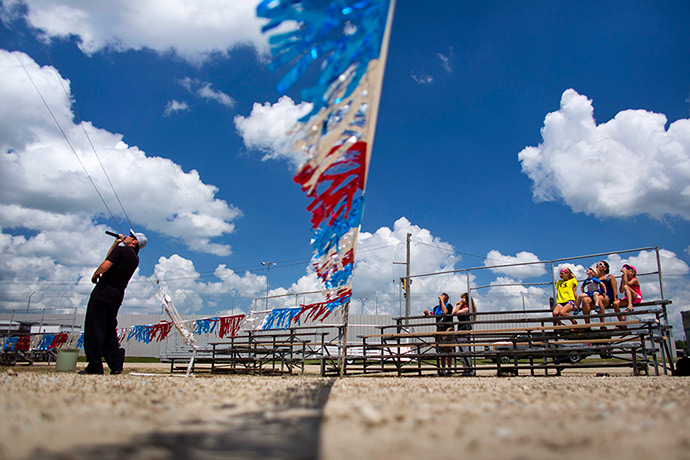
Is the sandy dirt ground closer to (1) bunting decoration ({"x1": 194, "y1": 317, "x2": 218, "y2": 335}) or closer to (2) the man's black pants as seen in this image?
(2) the man's black pants

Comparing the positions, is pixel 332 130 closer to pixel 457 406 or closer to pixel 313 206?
pixel 313 206

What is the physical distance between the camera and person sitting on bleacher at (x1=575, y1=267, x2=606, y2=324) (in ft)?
26.5

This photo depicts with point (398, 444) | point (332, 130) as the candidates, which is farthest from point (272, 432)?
point (332, 130)

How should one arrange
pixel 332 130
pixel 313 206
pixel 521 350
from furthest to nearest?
1. pixel 521 350
2. pixel 313 206
3. pixel 332 130

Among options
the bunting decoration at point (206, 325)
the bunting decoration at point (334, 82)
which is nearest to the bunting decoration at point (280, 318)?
the bunting decoration at point (206, 325)

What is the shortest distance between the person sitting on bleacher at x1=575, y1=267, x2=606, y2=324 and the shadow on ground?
760 cm

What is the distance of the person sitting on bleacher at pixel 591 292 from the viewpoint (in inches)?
318

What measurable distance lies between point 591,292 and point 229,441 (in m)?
8.48

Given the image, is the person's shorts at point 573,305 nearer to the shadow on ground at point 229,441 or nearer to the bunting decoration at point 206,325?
the bunting decoration at point 206,325

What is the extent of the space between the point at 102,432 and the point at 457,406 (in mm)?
1724

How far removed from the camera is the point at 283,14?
2.35m

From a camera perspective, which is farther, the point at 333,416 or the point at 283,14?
the point at 283,14

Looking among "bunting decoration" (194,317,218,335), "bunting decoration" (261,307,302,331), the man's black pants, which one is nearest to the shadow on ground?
the man's black pants

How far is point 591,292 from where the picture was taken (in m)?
8.26
